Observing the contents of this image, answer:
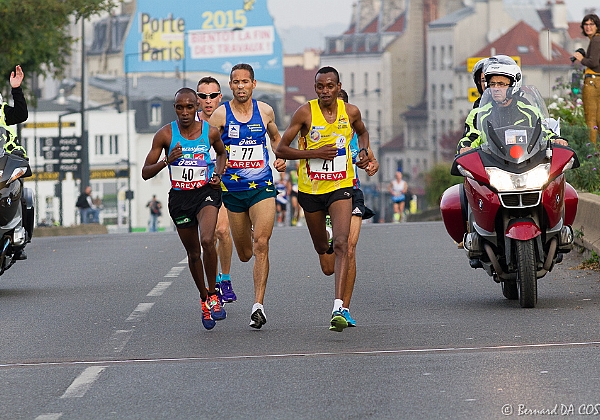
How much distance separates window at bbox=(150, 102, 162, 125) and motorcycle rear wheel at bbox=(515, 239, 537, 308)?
109 m

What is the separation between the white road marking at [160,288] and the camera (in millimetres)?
14219

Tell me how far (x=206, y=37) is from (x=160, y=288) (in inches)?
4564

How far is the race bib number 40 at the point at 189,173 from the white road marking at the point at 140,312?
132cm

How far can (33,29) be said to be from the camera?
34.6 meters

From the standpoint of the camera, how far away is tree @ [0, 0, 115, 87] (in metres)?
33.9

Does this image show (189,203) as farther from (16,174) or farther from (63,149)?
(63,149)

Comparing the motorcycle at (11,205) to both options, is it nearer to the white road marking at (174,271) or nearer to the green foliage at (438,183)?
the white road marking at (174,271)

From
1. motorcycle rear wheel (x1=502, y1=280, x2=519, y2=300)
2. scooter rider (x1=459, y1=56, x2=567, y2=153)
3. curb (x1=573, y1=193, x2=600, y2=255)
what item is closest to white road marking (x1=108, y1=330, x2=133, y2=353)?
scooter rider (x1=459, y1=56, x2=567, y2=153)

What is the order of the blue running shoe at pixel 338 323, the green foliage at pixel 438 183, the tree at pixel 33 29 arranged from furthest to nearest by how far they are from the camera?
the green foliage at pixel 438 183 < the tree at pixel 33 29 < the blue running shoe at pixel 338 323

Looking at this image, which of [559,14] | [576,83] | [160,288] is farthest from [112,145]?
[160,288]

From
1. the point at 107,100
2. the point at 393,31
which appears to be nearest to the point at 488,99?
the point at 107,100

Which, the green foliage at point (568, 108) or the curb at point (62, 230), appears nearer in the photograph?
the green foliage at point (568, 108)

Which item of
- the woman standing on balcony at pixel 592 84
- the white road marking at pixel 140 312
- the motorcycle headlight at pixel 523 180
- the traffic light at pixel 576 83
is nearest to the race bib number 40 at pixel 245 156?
the white road marking at pixel 140 312

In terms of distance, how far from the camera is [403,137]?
14712 cm
